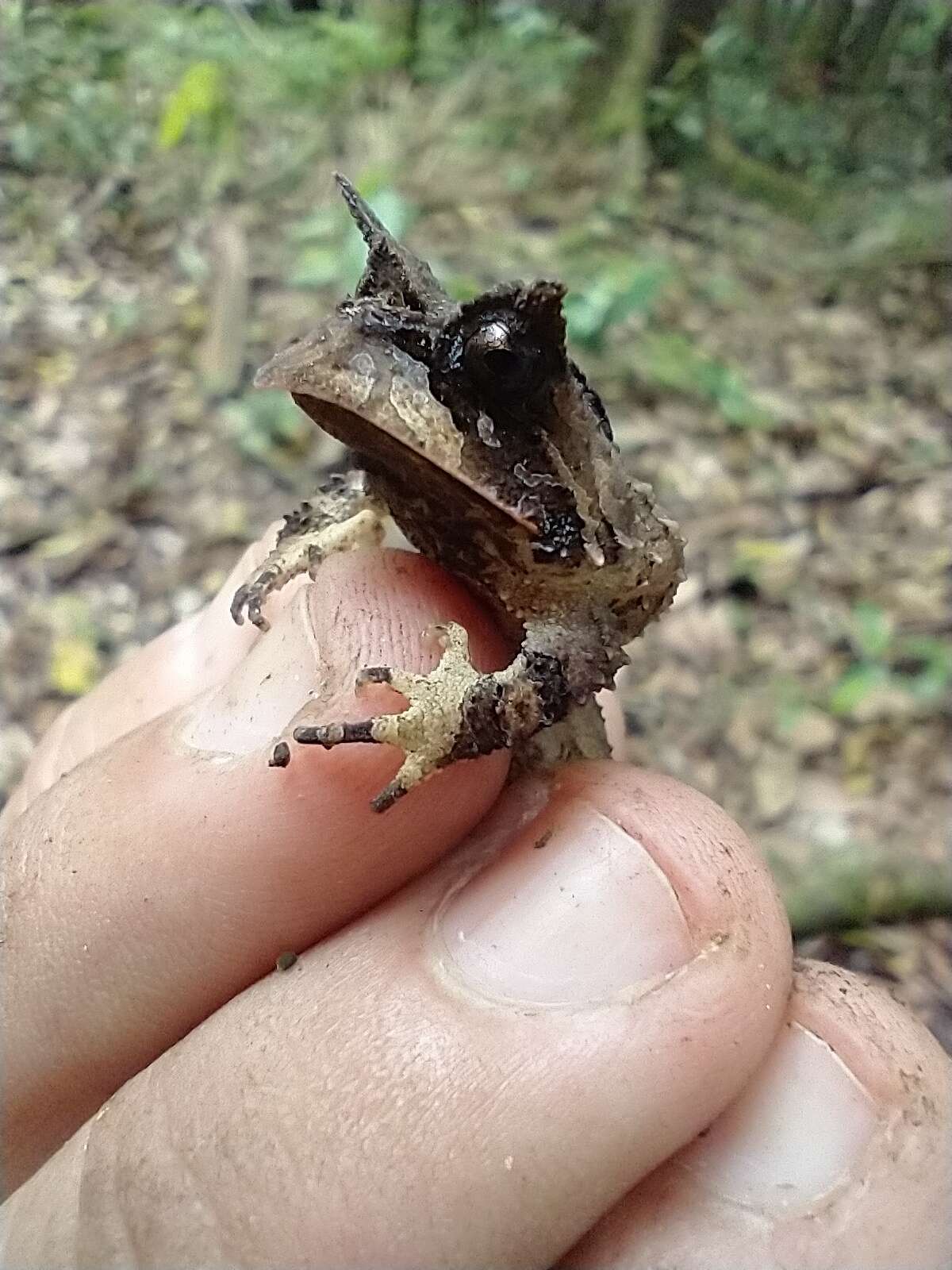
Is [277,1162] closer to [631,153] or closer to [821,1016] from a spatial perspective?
[821,1016]

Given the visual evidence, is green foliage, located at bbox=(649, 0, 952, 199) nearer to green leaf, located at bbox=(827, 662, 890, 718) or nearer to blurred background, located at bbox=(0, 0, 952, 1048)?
→ blurred background, located at bbox=(0, 0, 952, 1048)

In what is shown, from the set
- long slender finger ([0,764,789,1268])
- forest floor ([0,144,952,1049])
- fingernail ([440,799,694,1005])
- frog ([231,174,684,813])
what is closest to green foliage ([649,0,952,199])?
forest floor ([0,144,952,1049])

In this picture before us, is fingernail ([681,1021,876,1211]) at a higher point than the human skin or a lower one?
lower

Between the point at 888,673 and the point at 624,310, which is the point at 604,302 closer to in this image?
the point at 624,310

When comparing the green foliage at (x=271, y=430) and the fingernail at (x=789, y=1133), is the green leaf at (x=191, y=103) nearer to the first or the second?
the green foliage at (x=271, y=430)

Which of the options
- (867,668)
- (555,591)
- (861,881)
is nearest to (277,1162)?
(555,591)

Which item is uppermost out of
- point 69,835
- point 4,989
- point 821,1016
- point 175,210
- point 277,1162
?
point 175,210

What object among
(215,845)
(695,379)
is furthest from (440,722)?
(695,379)
